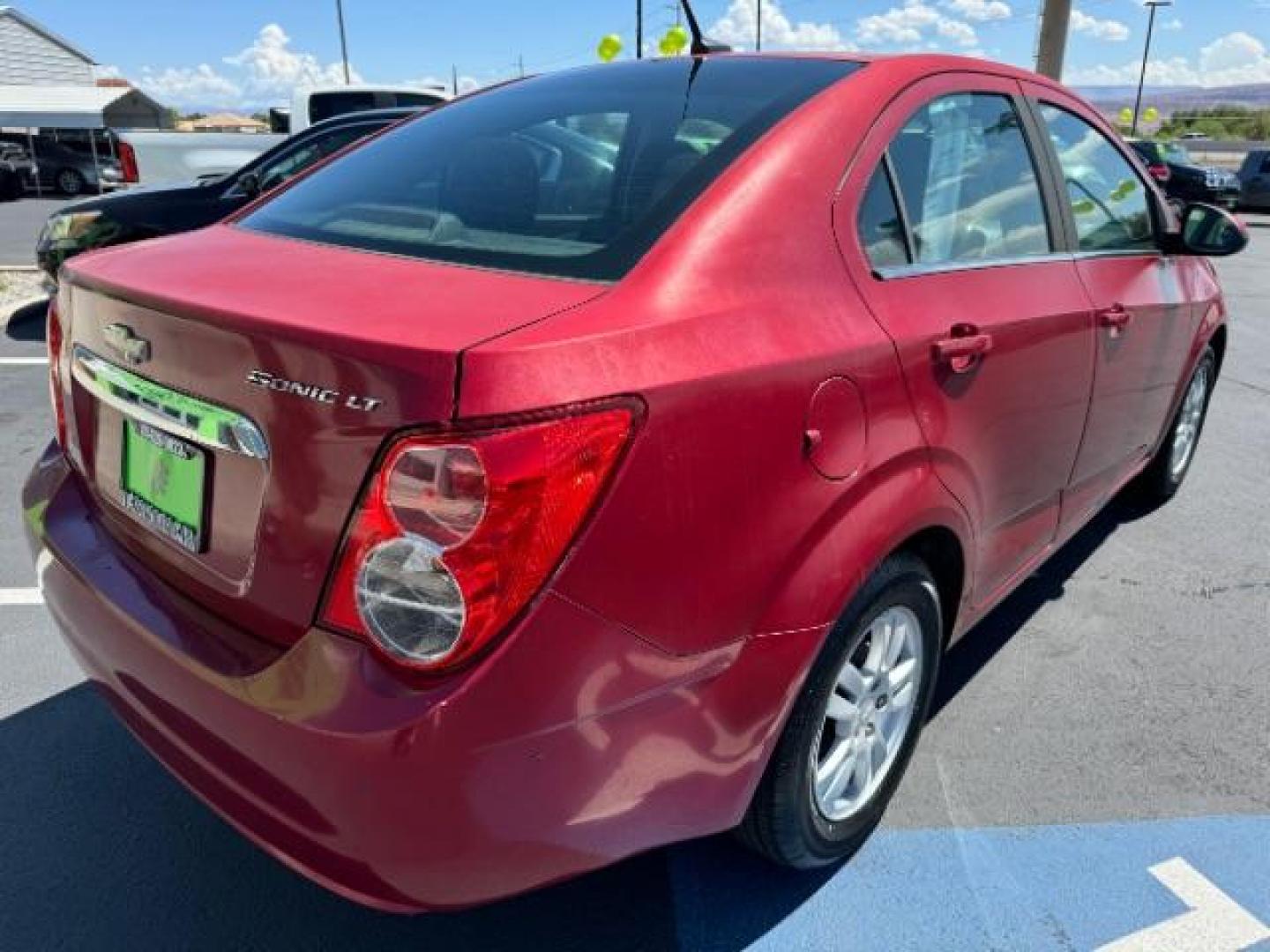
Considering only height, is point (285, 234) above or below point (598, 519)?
above

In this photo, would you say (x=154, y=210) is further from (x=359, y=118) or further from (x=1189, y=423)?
(x=1189, y=423)

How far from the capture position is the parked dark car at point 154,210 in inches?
277

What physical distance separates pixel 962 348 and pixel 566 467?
105cm

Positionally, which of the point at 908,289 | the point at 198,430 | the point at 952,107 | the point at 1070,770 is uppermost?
the point at 952,107

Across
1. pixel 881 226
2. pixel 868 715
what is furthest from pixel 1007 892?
pixel 881 226

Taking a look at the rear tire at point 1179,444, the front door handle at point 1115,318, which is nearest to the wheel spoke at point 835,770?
the front door handle at point 1115,318

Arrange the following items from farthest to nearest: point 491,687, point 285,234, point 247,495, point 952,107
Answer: point 952,107, point 285,234, point 247,495, point 491,687

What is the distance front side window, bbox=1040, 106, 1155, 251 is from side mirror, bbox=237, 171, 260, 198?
5.90m

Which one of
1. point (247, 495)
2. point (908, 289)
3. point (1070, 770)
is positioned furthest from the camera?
point (1070, 770)

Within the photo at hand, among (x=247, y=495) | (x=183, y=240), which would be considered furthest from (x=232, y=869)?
(x=183, y=240)

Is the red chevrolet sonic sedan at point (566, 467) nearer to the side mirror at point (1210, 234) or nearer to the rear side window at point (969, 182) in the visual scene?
the rear side window at point (969, 182)

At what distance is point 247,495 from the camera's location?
1579mm

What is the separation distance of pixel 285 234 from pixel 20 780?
1536mm

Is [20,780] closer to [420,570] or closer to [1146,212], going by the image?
[420,570]
